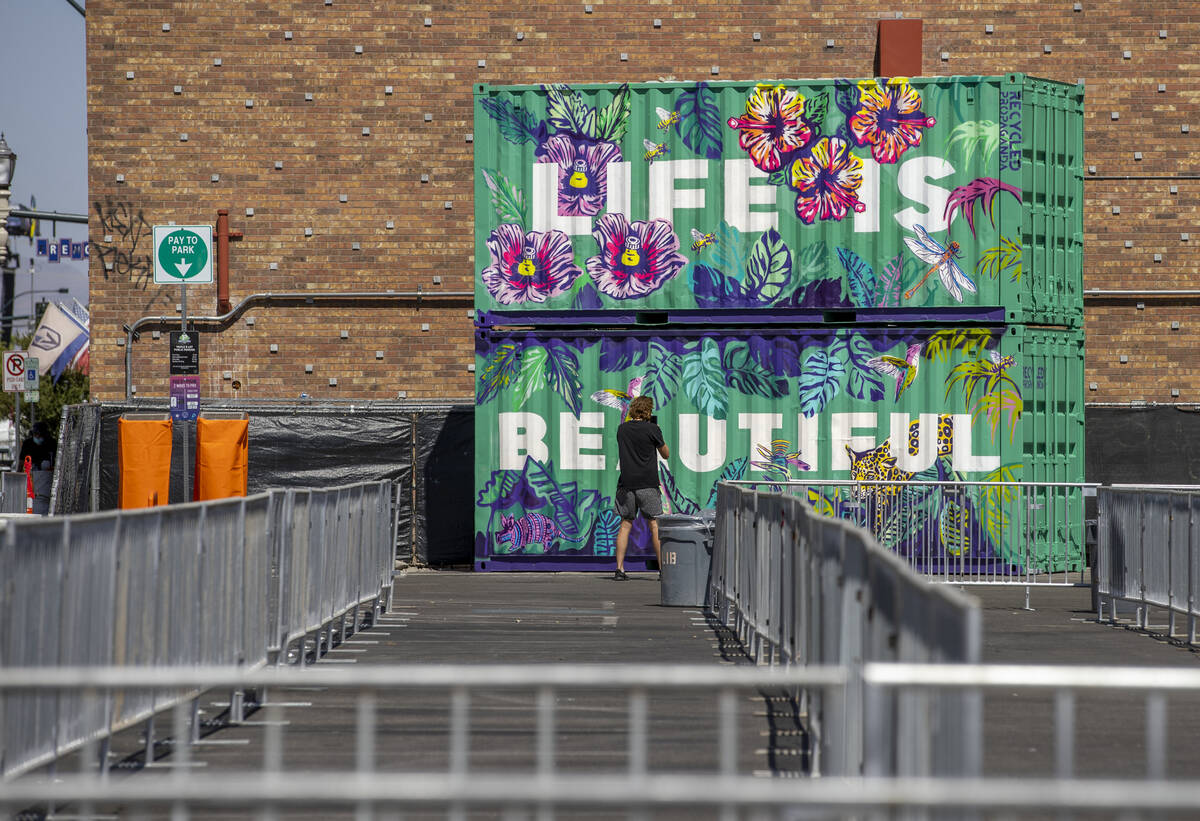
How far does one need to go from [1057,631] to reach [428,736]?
23.0 feet

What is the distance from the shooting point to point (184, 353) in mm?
17125

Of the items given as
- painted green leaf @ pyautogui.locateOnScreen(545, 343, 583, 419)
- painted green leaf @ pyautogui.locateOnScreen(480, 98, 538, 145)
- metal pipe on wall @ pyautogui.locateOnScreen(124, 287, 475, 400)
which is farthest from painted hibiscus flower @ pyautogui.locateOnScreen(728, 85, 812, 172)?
metal pipe on wall @ pyautogui.locateOnScreen(124, 287, 475, 400)

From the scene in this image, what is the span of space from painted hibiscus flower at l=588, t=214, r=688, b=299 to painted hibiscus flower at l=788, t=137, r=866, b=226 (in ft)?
5.22

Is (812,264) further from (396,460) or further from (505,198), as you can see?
(396,460)

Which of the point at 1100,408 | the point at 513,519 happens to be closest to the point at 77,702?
the point at 513,519

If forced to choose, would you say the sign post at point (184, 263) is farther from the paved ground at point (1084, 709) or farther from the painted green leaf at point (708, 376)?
the paved ground at point (1084, 709)

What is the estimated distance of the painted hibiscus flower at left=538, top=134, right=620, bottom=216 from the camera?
61.8ft

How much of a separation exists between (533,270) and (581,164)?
1.40 m

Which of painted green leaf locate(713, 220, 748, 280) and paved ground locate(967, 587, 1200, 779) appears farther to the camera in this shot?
painted green leaf locate(713, 220, 748, 280)

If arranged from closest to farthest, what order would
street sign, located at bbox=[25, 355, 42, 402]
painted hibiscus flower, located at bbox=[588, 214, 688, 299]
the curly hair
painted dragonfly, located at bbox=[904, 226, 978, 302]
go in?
the curly hair, painted dragonfly, located at bbox=[904, 226, 978, 302], painted hibiscus flower, located at bbox=[588, 214, 688, 299], street sign, located at bbox=[25, 355, 42, 402]

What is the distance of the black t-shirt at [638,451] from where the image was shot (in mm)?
17297

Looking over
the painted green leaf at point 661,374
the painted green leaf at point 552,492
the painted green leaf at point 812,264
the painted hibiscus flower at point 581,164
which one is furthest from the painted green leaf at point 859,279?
the painted green leaf at point 552,492

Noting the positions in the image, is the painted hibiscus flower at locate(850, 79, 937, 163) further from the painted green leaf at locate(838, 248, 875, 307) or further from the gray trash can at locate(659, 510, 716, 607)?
the gray trash can at locate(659, 510, 716, 607)

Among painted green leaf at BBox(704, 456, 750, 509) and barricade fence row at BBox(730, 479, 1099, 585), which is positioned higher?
painted green leaf at BBox(704, 456, 750, 509)
